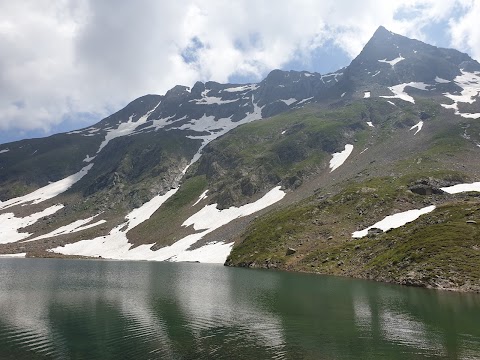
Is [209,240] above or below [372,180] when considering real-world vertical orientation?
below

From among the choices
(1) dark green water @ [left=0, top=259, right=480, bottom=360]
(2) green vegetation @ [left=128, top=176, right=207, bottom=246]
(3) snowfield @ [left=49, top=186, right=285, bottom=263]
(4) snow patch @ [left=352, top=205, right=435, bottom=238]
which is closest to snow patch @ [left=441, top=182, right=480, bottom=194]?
(4) snow patch @ [left=352, top=205, right=435, bottom=238]

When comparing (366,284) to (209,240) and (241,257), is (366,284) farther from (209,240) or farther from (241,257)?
(209,240)

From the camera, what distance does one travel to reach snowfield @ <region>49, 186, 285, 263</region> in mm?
138500

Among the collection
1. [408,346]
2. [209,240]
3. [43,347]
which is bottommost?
[408,346]

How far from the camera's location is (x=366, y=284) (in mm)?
70375

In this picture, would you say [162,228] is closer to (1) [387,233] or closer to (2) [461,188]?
(1) [387,233]

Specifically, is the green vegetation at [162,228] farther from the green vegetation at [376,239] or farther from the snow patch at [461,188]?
the snow patch at [461,188]

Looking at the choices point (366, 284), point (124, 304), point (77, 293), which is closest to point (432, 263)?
point (366, 284)

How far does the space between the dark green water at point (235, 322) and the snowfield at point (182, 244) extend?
7104 centimetres

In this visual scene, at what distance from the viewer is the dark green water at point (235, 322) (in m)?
29.7

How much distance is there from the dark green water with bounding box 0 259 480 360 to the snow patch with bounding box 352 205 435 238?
36.0 m

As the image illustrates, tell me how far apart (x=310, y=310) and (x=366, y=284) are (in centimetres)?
2842

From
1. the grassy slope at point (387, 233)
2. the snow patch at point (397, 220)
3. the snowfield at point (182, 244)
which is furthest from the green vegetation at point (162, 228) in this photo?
the snow patch at point (397, 220)

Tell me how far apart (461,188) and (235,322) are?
108662 mm
